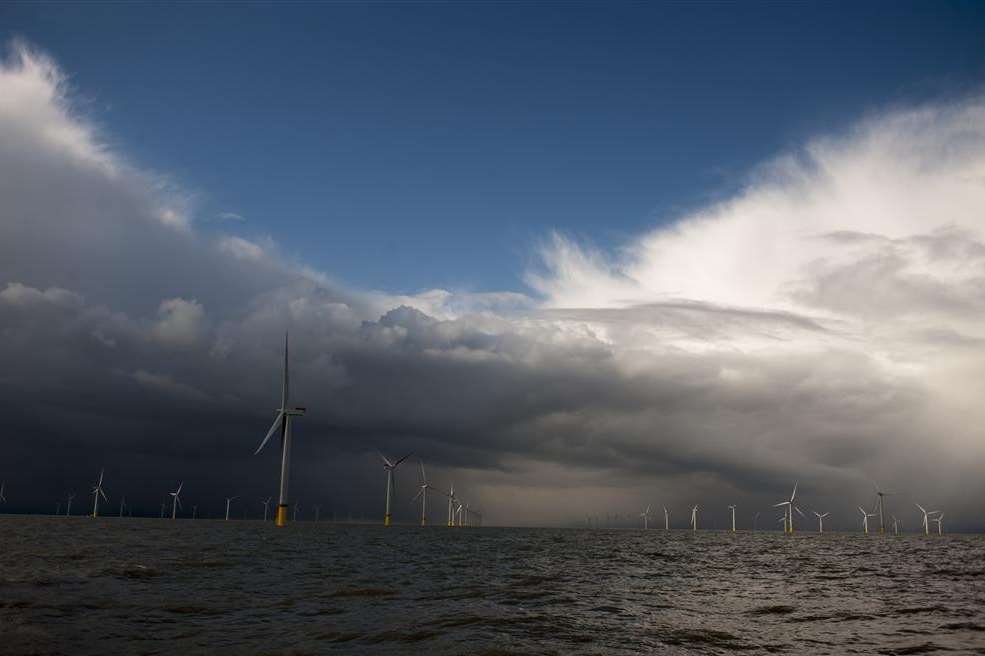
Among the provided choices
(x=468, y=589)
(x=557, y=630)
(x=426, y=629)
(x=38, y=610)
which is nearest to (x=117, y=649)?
(x=38, y=610)

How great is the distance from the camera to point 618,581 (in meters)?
62.8

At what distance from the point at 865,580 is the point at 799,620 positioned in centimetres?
3249

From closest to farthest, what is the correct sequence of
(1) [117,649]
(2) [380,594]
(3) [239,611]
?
(1) [117,649] → (3) [239,611] → (2) [380,594]

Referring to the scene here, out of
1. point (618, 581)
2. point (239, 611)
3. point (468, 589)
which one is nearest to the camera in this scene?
point (239, 611)

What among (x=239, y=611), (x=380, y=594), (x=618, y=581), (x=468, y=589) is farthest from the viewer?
(x=618, y=581)

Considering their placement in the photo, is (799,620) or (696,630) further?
(799,620)

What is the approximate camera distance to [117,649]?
26.8 meters

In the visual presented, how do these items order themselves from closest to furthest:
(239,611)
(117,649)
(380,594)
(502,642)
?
(117,649)
(502,642)
(239,611)
(380,594)

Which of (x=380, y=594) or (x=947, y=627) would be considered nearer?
(x=947, y=627)

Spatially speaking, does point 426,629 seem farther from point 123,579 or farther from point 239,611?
point 123,579

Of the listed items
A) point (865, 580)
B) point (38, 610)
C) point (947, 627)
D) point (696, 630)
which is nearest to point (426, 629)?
point (696, 630)

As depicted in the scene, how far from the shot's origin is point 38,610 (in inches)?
1342

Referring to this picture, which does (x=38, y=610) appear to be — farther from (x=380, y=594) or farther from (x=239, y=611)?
(x=380, y=594)

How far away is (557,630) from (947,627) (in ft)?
65.0
